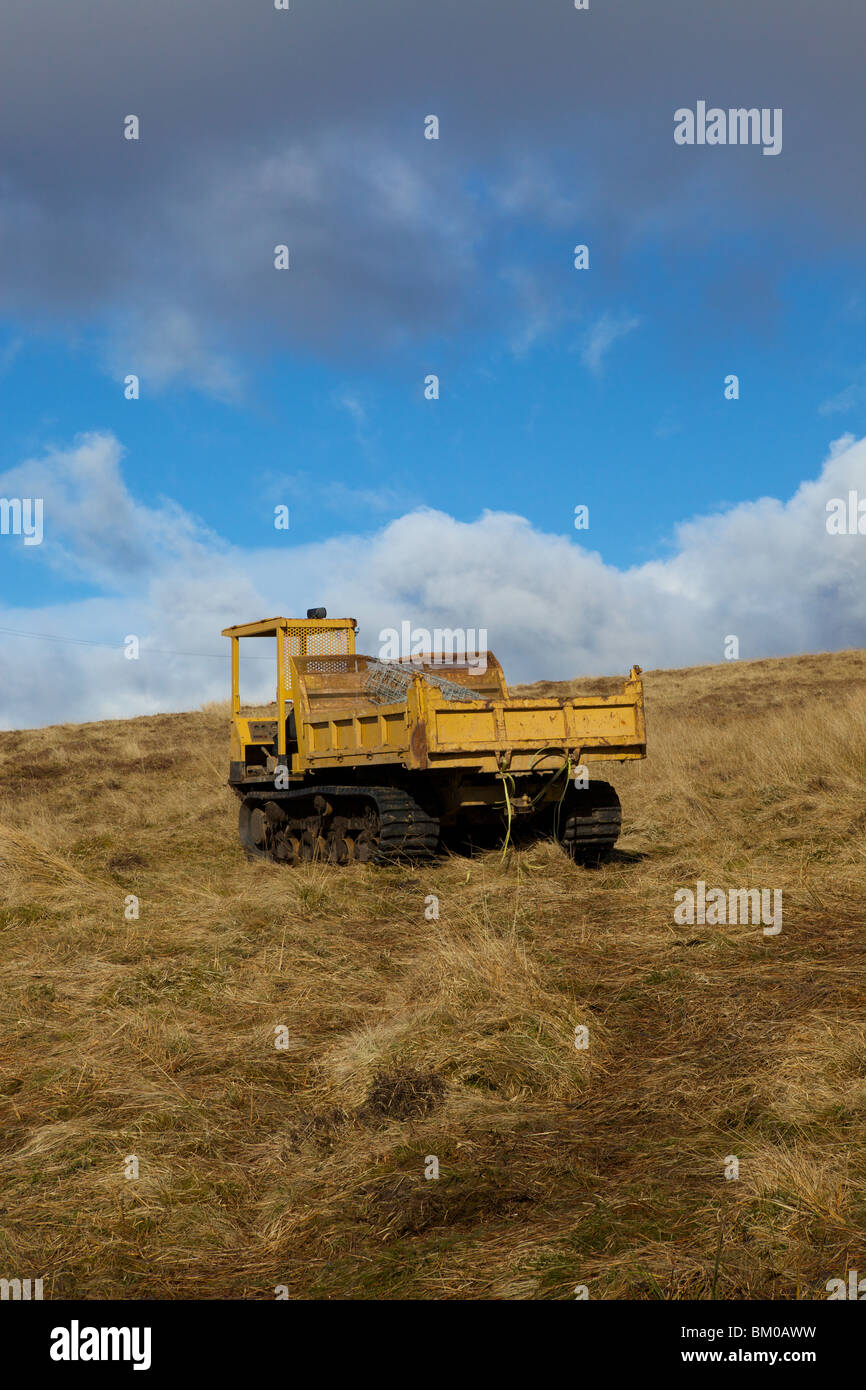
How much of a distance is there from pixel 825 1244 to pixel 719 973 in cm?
333

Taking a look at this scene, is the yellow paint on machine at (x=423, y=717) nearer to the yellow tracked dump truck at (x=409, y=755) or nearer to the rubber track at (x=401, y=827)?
the yellow tracked dump truck at (x=409, y=755)

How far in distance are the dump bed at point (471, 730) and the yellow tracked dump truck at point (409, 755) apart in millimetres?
13

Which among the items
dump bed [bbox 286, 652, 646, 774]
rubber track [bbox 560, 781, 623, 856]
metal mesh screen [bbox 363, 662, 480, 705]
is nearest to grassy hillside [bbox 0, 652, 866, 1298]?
rubber track [bbox 560, 781, 623, 856]

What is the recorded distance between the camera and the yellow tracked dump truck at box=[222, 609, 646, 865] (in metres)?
10.3

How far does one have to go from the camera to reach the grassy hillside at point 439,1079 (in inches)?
151

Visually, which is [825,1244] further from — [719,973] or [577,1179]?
[719,973]

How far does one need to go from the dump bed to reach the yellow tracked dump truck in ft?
0.04

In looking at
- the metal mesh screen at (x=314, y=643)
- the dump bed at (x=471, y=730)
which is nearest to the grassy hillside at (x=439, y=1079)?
the dump bed at (x=471, y=730)

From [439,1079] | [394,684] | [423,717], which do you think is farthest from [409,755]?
[439,1079]

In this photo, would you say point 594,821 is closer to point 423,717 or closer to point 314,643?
point 423,717

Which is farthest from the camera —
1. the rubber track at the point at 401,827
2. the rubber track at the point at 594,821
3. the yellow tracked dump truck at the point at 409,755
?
the rubber track at the point at 594,821

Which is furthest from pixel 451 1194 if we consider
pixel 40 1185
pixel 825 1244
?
pixel 40 1185

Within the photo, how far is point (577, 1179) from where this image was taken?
4.34 m

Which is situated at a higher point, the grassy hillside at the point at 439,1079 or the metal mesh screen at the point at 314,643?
the metal mesh screen at the point at 314,643
